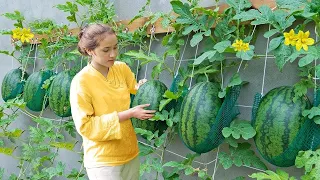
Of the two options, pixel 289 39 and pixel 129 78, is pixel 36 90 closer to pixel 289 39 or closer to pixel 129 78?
pixel 129 78

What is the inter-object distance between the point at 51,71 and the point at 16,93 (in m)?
0.45

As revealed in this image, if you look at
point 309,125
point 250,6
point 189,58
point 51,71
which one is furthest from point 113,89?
point 51,71

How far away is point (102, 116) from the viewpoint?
207cm

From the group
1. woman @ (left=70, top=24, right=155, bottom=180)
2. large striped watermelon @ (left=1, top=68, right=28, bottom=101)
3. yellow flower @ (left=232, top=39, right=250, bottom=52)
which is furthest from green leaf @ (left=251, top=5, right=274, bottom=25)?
large striped watermelon @ (left=1, top=68, right=28, bottom=101)

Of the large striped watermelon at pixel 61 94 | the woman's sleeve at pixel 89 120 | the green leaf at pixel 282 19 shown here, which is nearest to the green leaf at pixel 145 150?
the woman's sleeve at pixel 89 120

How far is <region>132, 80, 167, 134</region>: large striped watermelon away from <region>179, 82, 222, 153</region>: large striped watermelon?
240 millimetres

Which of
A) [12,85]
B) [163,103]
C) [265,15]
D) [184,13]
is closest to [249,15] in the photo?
Result: [265,15]

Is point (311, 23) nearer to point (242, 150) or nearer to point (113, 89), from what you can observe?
point (242, 150)

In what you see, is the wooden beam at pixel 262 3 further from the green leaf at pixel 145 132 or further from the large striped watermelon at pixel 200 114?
the green leaf at pixel 145 132

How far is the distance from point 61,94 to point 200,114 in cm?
135

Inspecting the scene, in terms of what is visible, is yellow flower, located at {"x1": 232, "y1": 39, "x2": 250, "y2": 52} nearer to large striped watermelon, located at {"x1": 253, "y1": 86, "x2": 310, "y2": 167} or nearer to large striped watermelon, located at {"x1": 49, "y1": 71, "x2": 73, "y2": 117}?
large striped watermelon, located at {"x1": 253, "y1": 86, "x2": 310, "y2": 167}

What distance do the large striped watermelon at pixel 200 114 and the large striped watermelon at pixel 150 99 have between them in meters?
0.24

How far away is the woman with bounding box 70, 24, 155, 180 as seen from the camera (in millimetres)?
2059

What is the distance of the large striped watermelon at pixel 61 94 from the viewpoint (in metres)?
3.12
